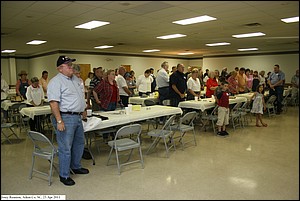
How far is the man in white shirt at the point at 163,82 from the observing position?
653 cm

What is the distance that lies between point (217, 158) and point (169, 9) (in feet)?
8.90

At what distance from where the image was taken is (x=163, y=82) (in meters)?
6.55

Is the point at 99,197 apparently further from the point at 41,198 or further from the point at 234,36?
the point at 234,36

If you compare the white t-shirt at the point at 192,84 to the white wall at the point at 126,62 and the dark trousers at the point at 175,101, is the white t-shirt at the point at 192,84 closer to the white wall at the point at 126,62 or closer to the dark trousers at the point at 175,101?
the dark trousers at the point at 175,101

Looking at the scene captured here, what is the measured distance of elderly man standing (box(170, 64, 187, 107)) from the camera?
19.4 ft

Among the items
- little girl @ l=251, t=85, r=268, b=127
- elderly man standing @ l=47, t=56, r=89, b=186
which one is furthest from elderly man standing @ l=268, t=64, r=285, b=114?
elderly man standing @ l=47, t=56, r=89, b=186

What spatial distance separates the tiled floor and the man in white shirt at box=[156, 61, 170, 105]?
6.58ft

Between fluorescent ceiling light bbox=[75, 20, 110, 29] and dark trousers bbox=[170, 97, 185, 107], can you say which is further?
dark trousers bbox=[170, 97, 185, 107]

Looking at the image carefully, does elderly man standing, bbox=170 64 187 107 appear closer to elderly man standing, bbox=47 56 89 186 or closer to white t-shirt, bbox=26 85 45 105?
elderly man standing, bbox=47 56 89 186

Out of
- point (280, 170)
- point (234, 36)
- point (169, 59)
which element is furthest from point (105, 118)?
point (169, 59)

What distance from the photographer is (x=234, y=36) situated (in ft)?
25.9

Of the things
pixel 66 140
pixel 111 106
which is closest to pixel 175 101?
pixel 111 106

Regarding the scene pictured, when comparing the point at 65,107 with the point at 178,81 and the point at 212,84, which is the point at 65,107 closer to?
the point at 178,81

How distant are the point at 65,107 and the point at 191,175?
192 centimetres
